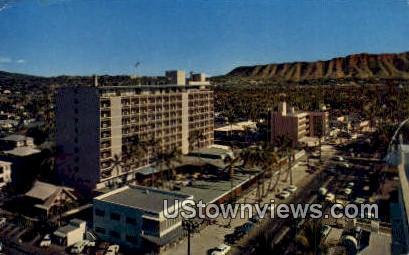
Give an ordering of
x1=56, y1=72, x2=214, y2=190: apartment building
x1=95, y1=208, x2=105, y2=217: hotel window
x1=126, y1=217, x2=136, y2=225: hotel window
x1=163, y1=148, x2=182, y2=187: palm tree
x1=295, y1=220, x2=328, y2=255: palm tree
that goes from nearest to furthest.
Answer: x1=295, y1=220, x2=328, y2=255: palm tree < x1=126, y1=217, x2=136, y2=225: hotel window < x1=95, y1=208, x2=105, y2=217: hotel window < x1=56, y1=72, x2=214, y2=190: apartment building < x1=163, y1=148, x2=182, y2=187: palm tree

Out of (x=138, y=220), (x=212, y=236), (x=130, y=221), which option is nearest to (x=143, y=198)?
(x=130, y=221)

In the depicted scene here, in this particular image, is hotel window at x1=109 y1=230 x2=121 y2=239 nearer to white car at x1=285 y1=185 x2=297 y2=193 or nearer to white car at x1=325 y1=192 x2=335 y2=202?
white car at x1=285 y1=185 x2=297 y2=193

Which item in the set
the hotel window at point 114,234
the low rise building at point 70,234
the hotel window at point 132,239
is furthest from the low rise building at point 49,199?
the hotel window at point 132,239

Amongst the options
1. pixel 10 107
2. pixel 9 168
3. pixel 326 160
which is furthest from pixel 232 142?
pixel 10 107

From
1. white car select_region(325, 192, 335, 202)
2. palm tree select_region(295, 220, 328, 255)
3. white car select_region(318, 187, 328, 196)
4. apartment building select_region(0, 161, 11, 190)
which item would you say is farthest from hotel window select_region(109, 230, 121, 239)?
white car select_region(318, 187, 328, 196)

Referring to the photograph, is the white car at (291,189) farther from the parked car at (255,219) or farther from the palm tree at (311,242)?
the palm tree at (311,242)
